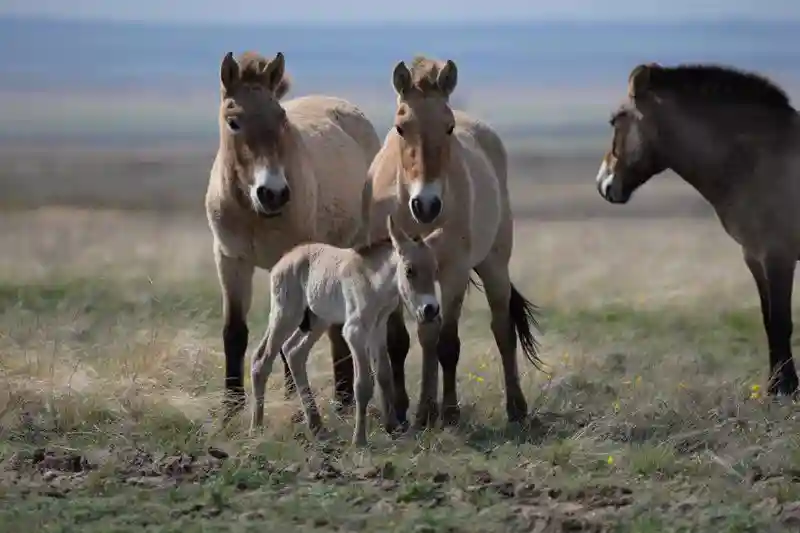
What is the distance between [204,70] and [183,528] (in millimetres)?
138514

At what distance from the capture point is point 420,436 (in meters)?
7.82

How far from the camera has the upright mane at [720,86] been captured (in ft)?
32.7

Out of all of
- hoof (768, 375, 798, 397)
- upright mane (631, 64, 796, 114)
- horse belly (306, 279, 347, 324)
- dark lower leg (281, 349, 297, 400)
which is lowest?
dark lower leg (281, 349, 297, 400)

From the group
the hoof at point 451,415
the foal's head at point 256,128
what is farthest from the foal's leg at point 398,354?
the foal's head at point 256,128

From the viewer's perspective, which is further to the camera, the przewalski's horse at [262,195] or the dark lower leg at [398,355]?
the dark lower leg at [398,355]

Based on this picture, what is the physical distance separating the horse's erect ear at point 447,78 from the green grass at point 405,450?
206 centimetres

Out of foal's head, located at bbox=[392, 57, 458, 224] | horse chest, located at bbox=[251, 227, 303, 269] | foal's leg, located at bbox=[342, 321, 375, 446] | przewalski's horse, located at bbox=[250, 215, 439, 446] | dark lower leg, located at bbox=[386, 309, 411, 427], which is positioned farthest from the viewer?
horse chest, located at bbox=[251, 227, 303, 269]

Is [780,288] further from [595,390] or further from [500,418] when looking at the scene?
[500,418]

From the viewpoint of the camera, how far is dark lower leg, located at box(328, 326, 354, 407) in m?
9.22

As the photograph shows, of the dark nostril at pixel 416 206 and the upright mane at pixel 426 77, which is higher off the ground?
the upright mane at pixel 426 77

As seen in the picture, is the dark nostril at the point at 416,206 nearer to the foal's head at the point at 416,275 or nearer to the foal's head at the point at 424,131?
the foal's head at the point at 424,131

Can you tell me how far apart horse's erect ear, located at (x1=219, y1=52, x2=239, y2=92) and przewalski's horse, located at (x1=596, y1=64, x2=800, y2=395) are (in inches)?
113

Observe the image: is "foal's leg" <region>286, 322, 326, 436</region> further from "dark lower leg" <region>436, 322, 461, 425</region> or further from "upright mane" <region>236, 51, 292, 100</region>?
"upright mane" <region>236, 51, 292, 100</region>

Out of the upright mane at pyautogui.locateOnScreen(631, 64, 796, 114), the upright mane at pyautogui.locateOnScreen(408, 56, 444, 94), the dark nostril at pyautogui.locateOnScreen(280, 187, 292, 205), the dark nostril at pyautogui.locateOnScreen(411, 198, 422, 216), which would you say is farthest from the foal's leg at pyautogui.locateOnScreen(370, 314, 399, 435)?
the upright mane at pyautogui.locateOnScreen(631, 64, 796, 114)
